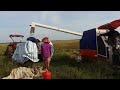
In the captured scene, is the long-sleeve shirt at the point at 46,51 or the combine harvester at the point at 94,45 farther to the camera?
the combine harvester at the point at 94,45

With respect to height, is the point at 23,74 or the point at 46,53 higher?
the point at 46,53

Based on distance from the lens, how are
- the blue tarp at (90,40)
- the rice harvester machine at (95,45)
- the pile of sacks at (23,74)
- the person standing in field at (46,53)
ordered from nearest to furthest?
1. the pile of sacks at (23,74)
2. the person standing in field at (46,53)
3. the rice harvester machine at (95,45)
4. the blue tarp at (90,40)

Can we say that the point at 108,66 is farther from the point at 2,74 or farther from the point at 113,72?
the point at 2,74

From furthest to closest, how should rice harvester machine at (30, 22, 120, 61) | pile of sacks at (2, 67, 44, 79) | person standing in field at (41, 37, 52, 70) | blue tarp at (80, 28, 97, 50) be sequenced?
blue tarp at (80, 28, 97, 50) < rice harvester machine at (30, 22, 120, 61) < person standing in field at (41, 37, 52, 70) < pile of sacks at (2, 67, 44, 79)

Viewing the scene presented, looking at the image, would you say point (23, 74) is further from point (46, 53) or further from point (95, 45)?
point (95, 45)

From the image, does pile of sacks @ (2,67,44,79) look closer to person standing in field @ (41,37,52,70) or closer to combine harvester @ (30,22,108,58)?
person standing in field @ (41,37,52,70)

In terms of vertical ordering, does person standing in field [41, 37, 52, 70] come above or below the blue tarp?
below

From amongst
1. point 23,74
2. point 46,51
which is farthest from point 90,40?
point 23,74

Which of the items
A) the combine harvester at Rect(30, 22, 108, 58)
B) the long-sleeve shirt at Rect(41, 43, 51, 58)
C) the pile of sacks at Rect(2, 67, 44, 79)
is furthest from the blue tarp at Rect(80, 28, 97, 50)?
the pile of sacks at Rect(2, 67, 44, 79)

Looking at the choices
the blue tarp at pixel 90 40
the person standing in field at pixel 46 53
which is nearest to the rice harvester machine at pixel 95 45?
the blue tarp at pixel 90 40

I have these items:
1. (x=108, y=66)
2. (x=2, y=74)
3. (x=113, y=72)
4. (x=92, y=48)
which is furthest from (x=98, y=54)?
(x=2, y=74)

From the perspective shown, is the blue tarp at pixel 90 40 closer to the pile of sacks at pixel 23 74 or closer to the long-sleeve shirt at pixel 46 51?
the long-sleeve shirt at pixel 46 51

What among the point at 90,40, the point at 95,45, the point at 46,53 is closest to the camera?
the point at 46,53

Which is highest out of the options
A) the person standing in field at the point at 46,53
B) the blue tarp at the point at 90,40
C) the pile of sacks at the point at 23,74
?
the blue tarp at the point at 90,40
